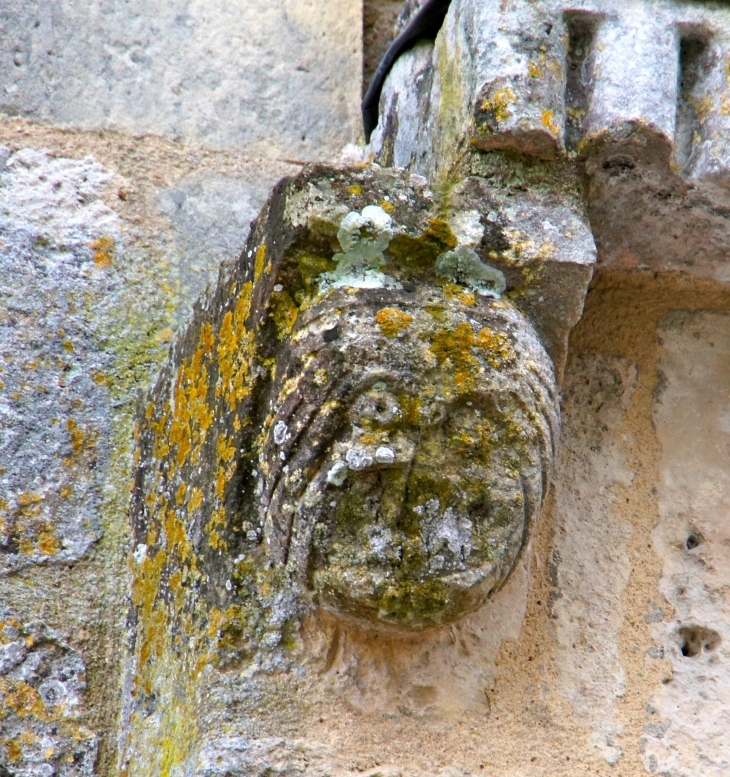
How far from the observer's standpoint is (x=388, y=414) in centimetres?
117

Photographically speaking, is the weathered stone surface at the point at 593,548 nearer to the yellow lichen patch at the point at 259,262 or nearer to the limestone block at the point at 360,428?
the limestone block at the point at 360,428

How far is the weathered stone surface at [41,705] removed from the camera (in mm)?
1394

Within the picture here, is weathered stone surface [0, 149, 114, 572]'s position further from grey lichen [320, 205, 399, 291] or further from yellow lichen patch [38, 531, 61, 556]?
grey lichen [320, 205, 399, 291]

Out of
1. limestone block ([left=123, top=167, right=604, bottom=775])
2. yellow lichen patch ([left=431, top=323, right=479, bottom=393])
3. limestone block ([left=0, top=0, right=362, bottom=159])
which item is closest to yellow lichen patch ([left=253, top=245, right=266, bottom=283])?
limestone block ([left=123, top=167, right=604, bottom=775])

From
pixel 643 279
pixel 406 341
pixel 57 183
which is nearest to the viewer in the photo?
pixel 406 341

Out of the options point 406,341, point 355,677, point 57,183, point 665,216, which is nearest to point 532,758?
point 355,677

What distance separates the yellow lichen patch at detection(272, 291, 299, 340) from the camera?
4.12 feet

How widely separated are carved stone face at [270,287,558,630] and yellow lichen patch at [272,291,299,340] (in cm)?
4

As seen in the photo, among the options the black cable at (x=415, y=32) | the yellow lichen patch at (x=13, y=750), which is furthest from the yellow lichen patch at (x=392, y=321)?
the yellow lichen patch at (x=13, y=750)

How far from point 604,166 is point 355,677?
678 mm

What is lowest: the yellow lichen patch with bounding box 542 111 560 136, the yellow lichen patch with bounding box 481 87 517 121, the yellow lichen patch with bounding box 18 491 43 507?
the yellow lichen patch with bounding box 18 491 43 507

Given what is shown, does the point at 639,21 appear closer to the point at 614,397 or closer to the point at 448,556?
the point at 614,397

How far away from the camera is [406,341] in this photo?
1.18 m

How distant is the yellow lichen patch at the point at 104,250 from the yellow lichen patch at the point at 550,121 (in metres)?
0.71
